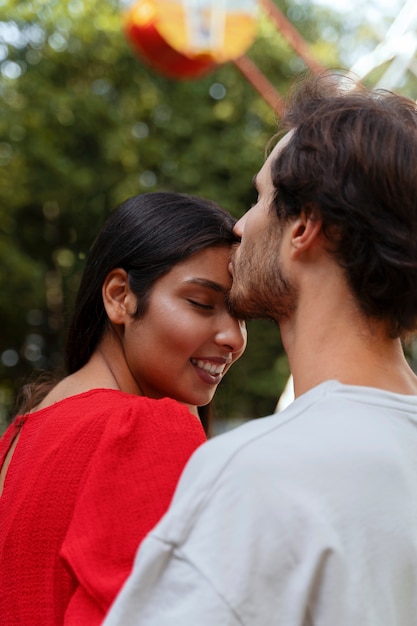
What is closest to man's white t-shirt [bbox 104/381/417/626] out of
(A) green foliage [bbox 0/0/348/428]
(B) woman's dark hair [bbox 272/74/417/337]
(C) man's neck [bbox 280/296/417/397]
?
(C) man's neck [bbox 280/296/417/397]

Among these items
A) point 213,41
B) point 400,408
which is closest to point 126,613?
point 400,408

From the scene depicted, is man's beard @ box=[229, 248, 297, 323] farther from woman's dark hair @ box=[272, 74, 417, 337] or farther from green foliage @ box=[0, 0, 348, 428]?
green foliage @ box=[0, 0, 348, 428]

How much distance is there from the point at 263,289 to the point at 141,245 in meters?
0.56

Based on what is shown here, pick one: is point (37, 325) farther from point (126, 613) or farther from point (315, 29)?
point (126, 613)

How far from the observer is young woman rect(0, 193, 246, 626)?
162 cm

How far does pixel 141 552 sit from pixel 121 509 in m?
0.26

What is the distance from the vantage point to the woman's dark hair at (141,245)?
2.23m

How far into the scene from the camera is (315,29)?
64.7 feet

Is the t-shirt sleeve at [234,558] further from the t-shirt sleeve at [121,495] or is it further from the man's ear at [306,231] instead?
the man's ear at [306,231]

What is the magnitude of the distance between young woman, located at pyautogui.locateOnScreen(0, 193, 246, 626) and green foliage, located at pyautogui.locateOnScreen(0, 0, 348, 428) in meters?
13.0

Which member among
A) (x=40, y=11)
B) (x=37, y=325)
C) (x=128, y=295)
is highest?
(x=40, y=11)

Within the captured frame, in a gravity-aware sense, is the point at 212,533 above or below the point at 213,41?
below

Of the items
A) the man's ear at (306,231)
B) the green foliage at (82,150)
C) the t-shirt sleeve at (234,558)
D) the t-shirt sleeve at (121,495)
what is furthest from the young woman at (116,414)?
the green foliage at (82,150)

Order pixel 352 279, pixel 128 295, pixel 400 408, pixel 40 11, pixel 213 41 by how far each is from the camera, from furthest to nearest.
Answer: pixel 40 11
pixel 213 41
pixel 128 295
pixel 352 279
pixel 400 408
